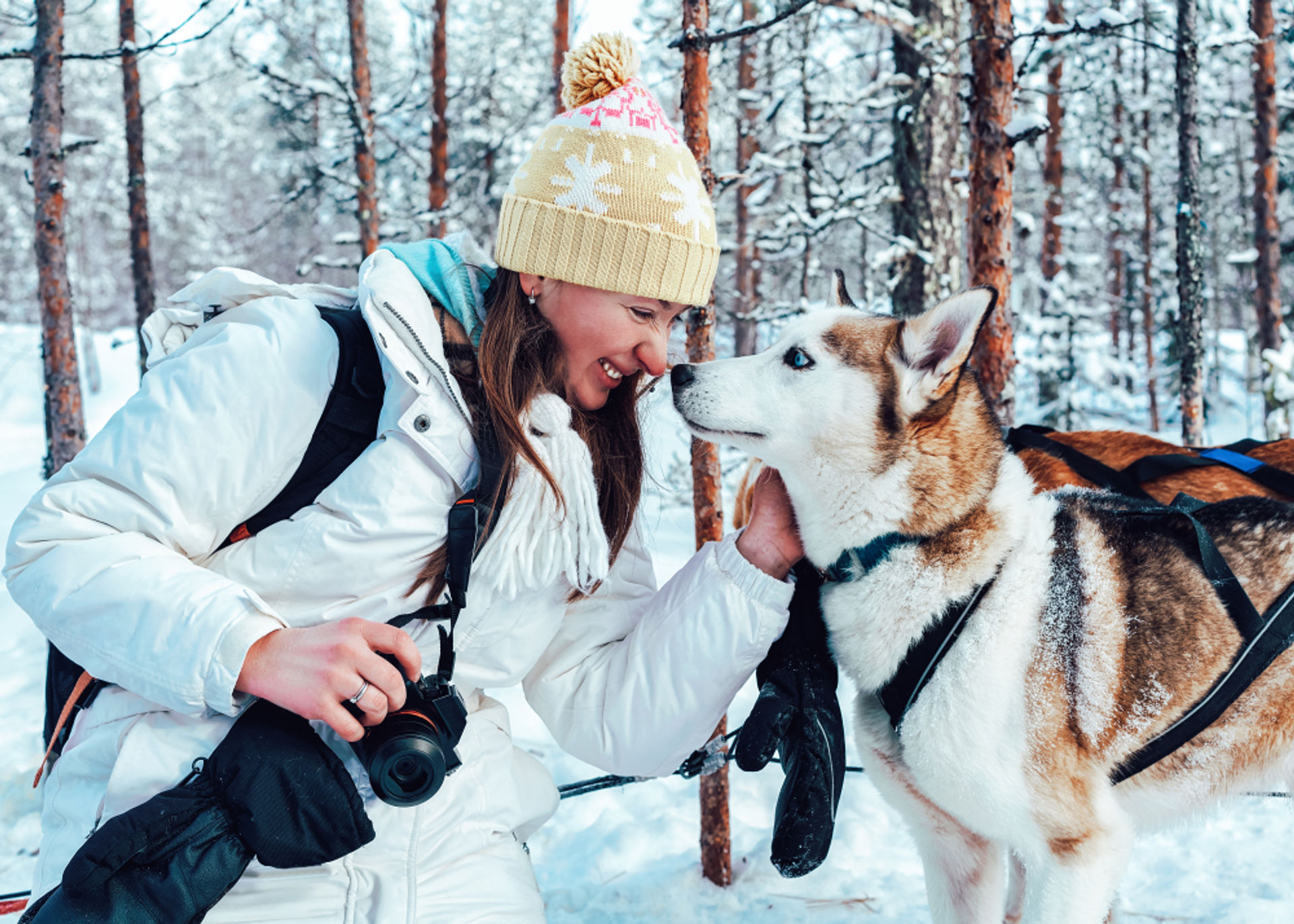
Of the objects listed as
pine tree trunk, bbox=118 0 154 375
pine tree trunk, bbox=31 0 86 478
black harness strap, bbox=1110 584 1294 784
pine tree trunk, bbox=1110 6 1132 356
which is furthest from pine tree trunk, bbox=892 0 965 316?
pine tree trunk, bbox=118 0 154 375

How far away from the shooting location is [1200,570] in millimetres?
1770

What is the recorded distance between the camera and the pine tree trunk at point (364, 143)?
823cm

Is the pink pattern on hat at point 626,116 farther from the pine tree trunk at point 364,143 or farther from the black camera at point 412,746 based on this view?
the pine tree trunk at point 364,143

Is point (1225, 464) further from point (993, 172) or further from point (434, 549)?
point (434, 549)

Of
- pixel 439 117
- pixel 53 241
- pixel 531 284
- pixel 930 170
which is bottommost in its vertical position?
pixel 531 284

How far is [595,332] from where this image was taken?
1.77 meters

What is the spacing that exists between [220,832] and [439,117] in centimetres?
967

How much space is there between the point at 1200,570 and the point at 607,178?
1488 mm

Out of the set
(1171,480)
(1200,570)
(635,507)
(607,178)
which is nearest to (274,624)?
(635,507)

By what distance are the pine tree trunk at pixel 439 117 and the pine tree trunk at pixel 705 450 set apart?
24.0 ft

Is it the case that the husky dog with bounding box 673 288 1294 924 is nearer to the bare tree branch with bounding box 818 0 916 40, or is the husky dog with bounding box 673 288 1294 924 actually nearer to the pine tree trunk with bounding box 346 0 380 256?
the bare tree branch with bounding box 818 0 916 40

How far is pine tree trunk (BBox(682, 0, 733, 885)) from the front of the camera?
2746 mm

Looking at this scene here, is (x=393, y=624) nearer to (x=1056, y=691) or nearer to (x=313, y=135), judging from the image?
(x=1056, y=691)

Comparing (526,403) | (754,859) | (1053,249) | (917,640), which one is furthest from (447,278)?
(1053,249)
